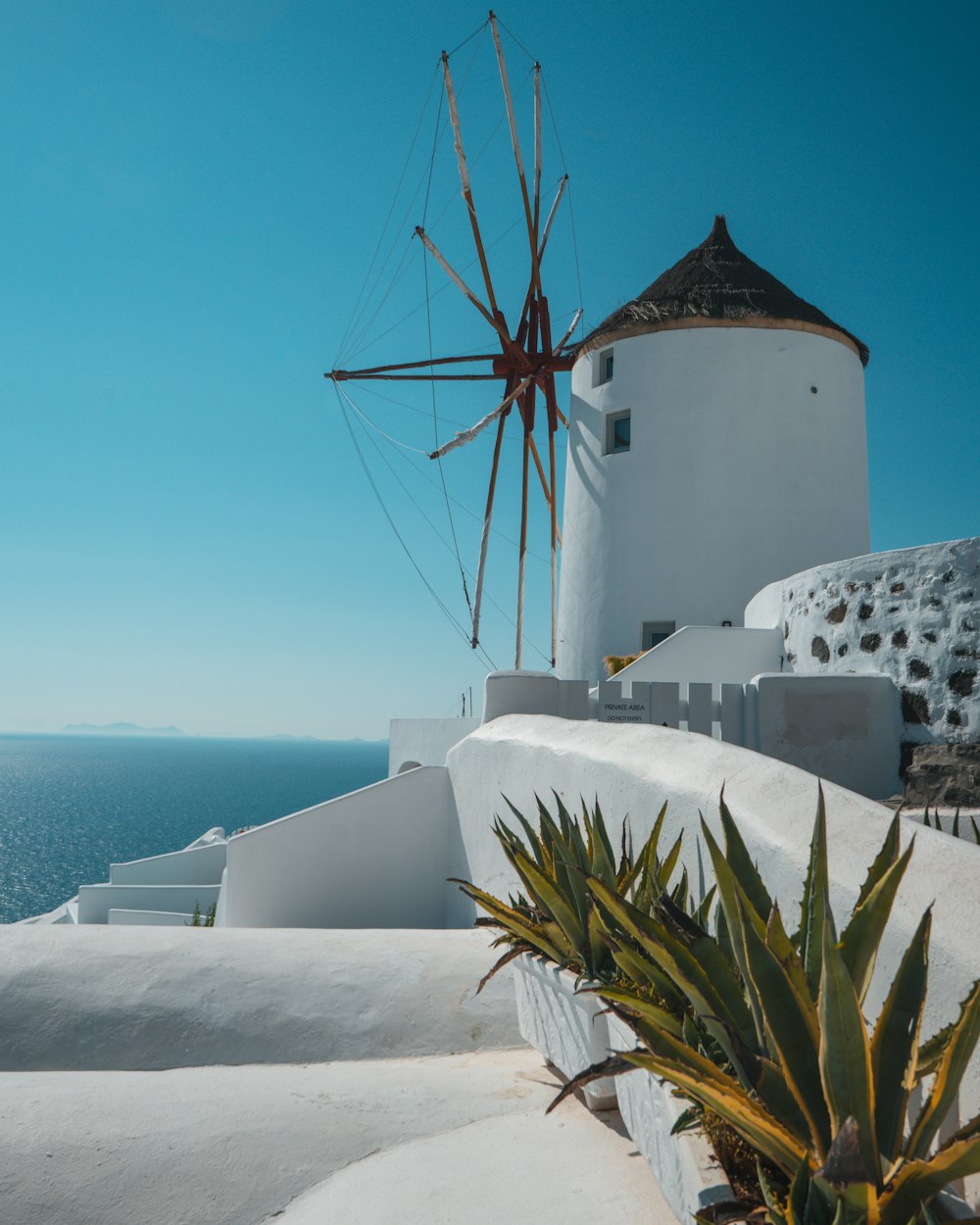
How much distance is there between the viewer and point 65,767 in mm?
159750

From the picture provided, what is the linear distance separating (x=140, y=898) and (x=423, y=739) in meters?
5.96

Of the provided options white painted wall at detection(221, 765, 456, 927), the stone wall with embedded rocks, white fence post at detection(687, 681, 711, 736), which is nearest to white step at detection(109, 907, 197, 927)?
white painted wall at detection(221, 765, 456, 927)

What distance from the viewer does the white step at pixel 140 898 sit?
1539cm

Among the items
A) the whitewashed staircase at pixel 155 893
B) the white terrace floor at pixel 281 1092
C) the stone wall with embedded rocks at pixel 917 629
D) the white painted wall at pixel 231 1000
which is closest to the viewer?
the white terrace floor at pixel 281 1092

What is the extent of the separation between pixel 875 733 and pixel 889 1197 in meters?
5.32

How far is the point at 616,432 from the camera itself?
610 inches

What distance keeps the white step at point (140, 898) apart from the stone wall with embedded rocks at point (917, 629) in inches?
438

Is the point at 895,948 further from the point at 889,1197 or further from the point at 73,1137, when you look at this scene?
the point at 73,1137

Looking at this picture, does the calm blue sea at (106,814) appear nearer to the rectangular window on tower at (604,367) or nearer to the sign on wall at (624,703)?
the rectangular window on tower at (604,367)

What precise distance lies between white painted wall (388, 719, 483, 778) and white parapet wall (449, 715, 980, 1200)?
491 cm

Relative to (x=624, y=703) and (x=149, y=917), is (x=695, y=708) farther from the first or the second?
(x=149, y=917)

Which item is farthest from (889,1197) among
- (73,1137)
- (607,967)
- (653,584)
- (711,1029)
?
(653,584)

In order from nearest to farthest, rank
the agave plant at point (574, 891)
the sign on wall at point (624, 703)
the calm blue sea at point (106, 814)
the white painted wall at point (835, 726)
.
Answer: the agave plant at point (574, 891) → the white painted wall at point (835, 726) → the sign on wall at point (624, 703) → the calm blue sea at point (106, 814)

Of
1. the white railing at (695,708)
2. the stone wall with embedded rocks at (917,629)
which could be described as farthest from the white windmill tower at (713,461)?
the white railing at (695,708)
